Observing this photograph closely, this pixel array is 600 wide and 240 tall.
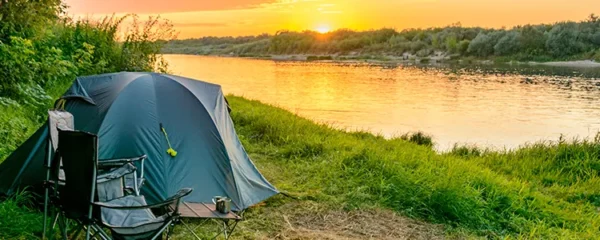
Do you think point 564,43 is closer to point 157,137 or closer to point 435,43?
point 435,43

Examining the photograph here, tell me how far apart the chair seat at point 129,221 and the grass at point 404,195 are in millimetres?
856

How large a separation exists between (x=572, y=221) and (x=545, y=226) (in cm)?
62

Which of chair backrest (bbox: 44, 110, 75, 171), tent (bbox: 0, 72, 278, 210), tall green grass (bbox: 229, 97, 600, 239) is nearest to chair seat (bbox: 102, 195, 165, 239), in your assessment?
chair backrest (bbox: 44, 110, 75, 171)

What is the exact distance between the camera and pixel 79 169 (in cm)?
315

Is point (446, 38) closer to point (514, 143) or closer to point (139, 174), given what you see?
point (514, 143)

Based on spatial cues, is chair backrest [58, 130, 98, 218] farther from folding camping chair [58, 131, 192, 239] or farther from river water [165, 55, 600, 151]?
river water [165, 55, 600, 151]

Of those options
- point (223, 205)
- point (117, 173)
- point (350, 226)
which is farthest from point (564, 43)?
point (117, 173)

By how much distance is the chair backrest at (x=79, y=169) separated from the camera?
9.94 feet

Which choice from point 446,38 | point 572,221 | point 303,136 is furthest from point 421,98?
point 446,38

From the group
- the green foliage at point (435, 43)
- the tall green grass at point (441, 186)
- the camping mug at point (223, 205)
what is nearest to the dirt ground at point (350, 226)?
the tall green grass at point (441, 186)

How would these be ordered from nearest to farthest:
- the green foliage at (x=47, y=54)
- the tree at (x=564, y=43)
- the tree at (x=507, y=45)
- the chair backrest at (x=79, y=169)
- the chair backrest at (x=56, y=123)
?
the chair backrest at (x=79, y=169) < the chair backrest at (x=56, y=123) < the green foliage at (x=47, y=54) < the tree at (x=564, y=43) < the tree at (x=507, y=45)

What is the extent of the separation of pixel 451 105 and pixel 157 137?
22258mm

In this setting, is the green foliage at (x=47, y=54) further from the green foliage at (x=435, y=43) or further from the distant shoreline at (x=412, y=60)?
the distant shoreline at (x=412, y=60)

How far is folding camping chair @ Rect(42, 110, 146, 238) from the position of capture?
3.52 m
